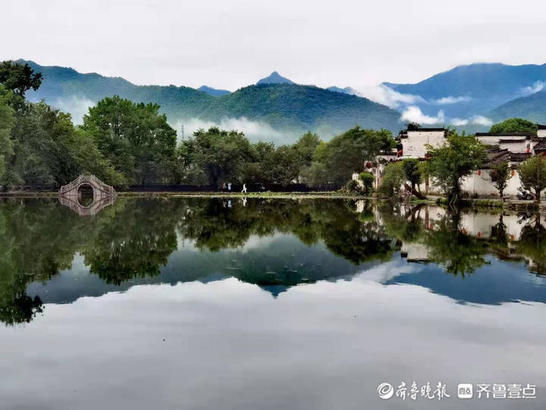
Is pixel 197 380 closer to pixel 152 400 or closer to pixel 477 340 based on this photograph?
pixel 152 400

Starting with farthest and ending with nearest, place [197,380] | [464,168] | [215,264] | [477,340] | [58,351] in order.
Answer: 1. [464,168]
2. [215,264]
3. [477,340]
4. [58,351]
5. [197,380]

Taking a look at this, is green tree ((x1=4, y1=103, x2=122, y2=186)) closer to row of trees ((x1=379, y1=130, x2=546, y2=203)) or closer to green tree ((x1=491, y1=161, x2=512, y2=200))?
row of trees ((x1=379, y1=130, x2=546, y2=203))

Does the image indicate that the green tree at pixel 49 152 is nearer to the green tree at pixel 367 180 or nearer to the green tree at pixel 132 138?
the green tree at pixel 132 138

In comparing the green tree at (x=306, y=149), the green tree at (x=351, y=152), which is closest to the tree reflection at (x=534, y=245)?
the green tree at (x=351, y=152)

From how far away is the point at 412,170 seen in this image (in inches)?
2474

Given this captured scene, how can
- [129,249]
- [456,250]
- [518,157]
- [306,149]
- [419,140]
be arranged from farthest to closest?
[306,149] → [419,140] → [518,157] → [129,249] → [456,250]

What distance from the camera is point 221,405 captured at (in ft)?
24.1

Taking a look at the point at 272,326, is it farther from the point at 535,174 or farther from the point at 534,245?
the point at 535,174

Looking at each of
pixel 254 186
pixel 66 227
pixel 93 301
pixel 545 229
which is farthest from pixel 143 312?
pixel 254 186

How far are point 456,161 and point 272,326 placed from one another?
4231 cm

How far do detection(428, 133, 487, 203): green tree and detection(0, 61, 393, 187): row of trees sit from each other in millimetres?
38122

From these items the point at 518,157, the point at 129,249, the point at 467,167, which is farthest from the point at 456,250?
the point at 518,157

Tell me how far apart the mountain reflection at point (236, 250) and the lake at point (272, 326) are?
109mm

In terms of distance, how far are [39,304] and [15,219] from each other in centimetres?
2244
